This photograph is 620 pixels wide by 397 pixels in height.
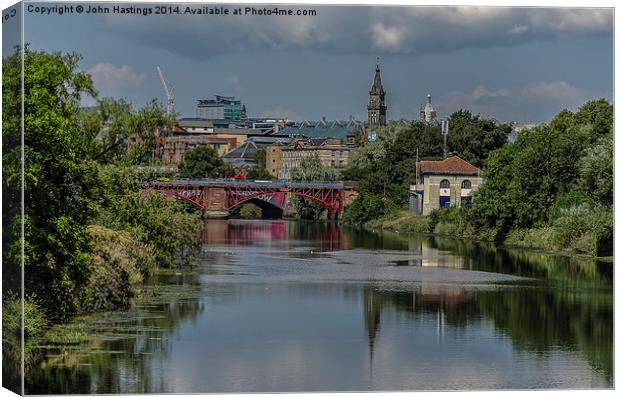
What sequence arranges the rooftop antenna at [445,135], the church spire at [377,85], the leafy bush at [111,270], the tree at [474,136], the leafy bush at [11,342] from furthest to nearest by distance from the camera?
1. the tree at [474,136]
2. the rooftop antenna at [445,135]
3. the leafy bush at [111,270]
4. the church spire at [377,85]
5. the leafy bush at [11,342]

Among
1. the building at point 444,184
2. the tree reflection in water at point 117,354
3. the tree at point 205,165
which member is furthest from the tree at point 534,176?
the tree reflection in water at point 117,354

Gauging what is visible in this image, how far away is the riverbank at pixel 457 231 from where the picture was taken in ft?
145

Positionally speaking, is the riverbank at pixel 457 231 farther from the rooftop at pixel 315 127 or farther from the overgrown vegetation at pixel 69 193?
the overgrown vegetation at pixel 69 193

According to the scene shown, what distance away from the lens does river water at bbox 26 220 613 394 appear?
55.3 feet

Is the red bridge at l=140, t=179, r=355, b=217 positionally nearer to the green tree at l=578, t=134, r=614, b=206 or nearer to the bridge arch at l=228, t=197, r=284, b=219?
the bridge arch at l=228, t=197, r=284, b=219

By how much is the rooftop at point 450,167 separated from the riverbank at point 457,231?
7.82 feet

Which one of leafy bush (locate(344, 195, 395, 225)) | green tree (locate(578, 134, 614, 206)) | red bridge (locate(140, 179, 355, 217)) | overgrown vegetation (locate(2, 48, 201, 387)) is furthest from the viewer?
red bridge (locate(140, 179, 355, 217))

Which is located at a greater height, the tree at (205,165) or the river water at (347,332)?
the tree at (205,165)

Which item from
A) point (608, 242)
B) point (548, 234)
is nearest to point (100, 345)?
point (608, 242)

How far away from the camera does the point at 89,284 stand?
23.0 m

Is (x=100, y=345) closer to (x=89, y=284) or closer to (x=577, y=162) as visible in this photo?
(x=89, y=284)

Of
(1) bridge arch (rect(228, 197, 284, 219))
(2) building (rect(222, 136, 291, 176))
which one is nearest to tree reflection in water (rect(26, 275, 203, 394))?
(2) building (rect(222, 136, 291, 176))

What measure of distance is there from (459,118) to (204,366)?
2109 inches

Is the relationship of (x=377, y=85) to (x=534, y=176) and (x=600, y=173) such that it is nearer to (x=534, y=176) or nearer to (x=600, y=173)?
(x=600, y=173)
